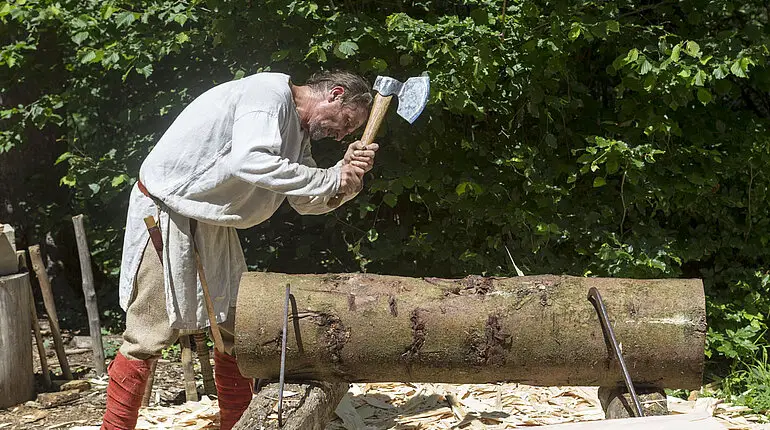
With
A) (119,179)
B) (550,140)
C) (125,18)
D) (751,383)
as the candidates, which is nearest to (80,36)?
(125,18)

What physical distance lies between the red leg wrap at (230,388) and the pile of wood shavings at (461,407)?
0.58 m

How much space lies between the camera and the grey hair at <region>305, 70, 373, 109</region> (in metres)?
3.34

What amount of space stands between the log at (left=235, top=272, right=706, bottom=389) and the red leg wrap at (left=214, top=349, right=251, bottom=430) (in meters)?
0.48

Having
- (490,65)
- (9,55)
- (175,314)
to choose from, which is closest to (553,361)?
(175,314)

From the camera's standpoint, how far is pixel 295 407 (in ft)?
9.86

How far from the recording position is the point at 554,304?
3078 millimetres

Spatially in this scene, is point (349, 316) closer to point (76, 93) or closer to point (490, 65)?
point (490, 65)

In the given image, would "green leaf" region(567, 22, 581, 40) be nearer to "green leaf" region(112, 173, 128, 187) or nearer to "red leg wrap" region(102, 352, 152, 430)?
"red leg wrap" region(102, 352, 152, 430)

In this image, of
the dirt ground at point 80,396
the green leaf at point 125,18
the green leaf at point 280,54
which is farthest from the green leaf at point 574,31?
the dirt ground at point 80,396

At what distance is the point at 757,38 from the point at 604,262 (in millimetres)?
1317

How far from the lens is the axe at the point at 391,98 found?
3357mm

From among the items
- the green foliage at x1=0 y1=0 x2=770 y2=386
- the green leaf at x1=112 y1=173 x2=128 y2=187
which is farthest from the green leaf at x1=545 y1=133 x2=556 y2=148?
the green leaf at x1=112 y1=173 x2=128 y2=187

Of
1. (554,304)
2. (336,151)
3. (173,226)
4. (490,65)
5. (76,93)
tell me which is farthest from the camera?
(76,93)

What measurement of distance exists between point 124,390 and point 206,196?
0.81 metres
